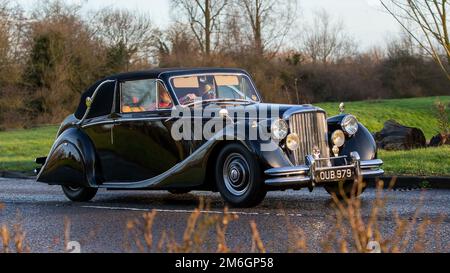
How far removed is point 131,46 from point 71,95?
807cm

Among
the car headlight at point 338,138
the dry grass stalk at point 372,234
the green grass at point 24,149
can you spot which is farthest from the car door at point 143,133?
the green grass at point 24,149

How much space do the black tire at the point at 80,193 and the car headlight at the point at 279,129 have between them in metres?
3.60

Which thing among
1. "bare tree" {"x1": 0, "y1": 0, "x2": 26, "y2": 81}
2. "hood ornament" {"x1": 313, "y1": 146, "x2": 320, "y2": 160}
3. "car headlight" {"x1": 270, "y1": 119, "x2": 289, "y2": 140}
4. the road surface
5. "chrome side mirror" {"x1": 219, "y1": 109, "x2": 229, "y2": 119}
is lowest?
the road surface

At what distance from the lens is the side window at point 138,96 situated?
10875mm

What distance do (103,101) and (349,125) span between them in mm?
3688

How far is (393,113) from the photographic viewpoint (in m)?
39.7

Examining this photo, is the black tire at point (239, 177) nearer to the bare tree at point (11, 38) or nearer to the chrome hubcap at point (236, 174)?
the chrome hubcap at point (236, 174)

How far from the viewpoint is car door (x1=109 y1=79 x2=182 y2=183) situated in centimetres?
1038

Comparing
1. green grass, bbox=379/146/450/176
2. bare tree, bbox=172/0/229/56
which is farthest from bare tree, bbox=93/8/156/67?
→ green grass, bbox=379/146/450/176

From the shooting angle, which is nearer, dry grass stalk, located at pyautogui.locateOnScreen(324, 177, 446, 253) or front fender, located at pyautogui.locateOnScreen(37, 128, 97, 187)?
dry grass stalk, located at pyautogui.locateOnScreen(324, 177, 446, 253)

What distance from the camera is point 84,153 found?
11.3m

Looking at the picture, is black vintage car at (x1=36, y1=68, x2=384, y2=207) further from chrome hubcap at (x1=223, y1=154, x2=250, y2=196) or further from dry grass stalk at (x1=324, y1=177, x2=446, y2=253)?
dry grass stalk at (x1=324, y1=177, x2=446, y2=253)
